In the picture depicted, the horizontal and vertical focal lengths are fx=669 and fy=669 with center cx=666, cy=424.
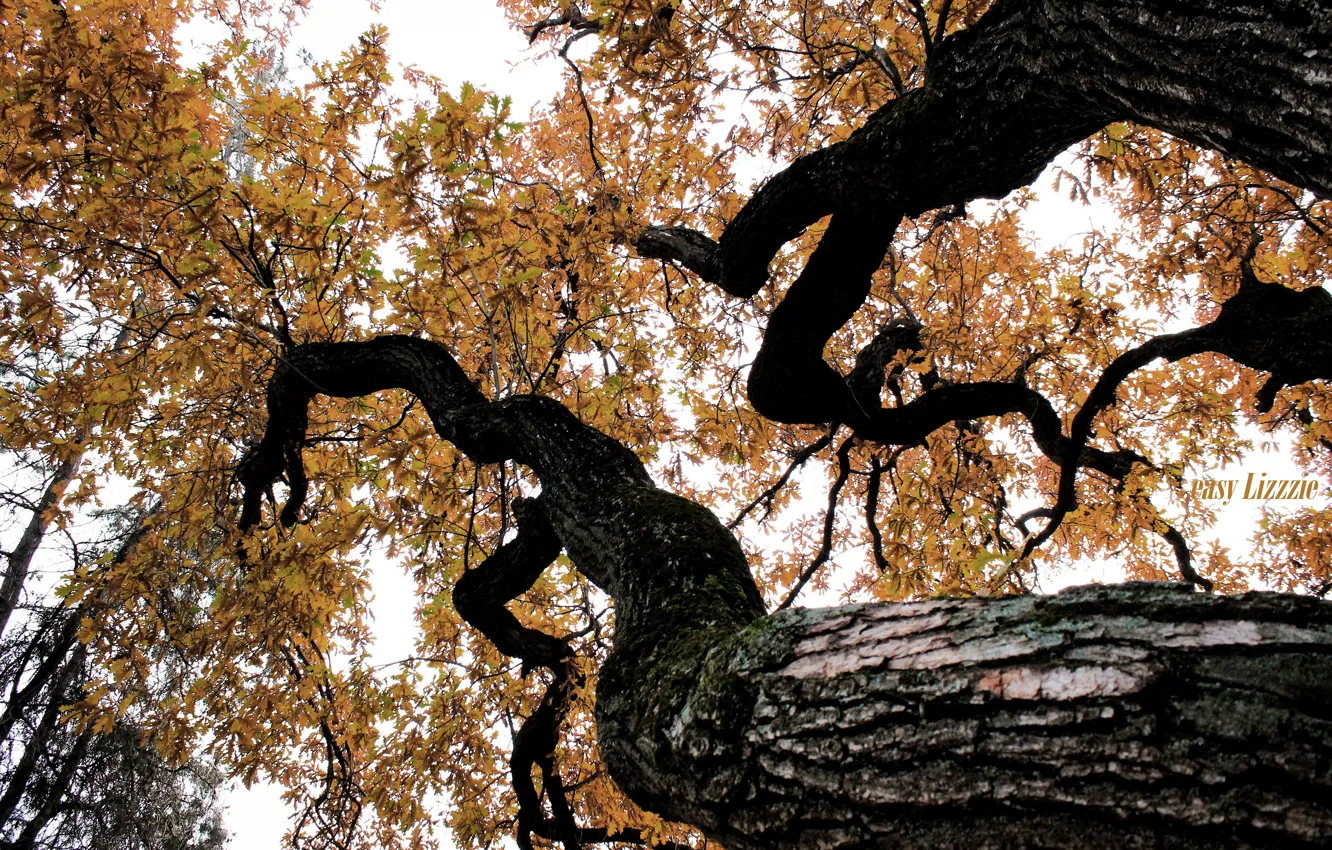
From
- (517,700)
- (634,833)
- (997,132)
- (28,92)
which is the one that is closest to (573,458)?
(997,132)

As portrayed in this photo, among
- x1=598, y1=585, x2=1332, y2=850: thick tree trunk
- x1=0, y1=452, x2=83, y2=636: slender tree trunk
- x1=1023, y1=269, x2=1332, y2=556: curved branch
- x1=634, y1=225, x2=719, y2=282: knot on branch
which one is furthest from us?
x1=0, y1=452, x2=83, y2=636: slender tree trunk

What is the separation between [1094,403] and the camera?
332cm

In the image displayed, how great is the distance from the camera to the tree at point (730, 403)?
3.51 feet

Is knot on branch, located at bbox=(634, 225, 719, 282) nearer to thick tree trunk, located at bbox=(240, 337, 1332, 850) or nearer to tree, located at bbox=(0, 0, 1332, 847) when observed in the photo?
tree, located at bbox=(0, 0, 1332, 847)

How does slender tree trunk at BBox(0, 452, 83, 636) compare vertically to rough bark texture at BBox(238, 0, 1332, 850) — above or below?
above

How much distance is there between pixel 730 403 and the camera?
5406 mm

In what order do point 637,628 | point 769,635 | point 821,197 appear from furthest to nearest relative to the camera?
point 821,197, point 637,628, point 769,635

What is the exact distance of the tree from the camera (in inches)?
42.2

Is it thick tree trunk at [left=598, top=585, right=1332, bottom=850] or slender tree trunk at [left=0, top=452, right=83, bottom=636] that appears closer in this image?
thick tree trunk at [left=598, top=585, right=1332, bottom=850]

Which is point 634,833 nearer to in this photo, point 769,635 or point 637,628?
point 637,628

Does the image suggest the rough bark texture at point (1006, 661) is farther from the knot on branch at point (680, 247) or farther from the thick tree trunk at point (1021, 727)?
the knot on branch at point (680, 247)

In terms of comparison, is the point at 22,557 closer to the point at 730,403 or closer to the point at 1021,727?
the point at 730,403

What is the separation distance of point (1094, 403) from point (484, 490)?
4084 mm

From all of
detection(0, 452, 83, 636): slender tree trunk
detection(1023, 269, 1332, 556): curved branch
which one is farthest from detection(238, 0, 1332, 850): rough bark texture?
detection(0, 452, 83, 636): slender tree trunk
